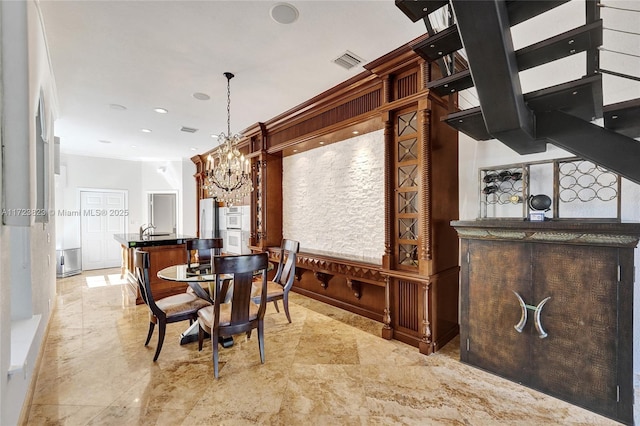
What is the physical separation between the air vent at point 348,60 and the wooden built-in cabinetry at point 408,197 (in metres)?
0.18

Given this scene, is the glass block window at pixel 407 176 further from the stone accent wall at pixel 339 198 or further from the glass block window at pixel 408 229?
the stone accent wall at pixel 339 198

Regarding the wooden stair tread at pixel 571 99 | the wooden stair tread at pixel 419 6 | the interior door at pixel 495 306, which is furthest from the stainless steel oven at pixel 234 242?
the wooden stair tread at pixel 419 6

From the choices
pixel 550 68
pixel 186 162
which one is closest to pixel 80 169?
pixel 186 162

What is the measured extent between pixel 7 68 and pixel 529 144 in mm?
2758

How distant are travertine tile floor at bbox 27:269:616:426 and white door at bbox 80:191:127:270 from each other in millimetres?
4677

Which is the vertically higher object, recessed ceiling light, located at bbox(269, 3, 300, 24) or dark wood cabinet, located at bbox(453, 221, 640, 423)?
recessed ceiling light, located at bbox(269, 3, 300, 24)

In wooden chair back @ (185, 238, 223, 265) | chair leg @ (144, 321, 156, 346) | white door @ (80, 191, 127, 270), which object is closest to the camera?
chair leg @ (144, 321, 156, 346)

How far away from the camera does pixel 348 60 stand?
2.87m

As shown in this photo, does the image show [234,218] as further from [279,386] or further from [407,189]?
[279,386]

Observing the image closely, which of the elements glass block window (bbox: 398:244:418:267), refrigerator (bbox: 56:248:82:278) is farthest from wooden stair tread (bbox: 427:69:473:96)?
refrigerator (bbox: 56:248:82:278)

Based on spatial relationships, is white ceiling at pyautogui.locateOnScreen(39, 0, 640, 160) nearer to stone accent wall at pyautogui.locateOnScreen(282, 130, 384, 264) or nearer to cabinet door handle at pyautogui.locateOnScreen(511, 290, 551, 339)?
stone accent wall at pyautogui.locateOnScreen(282, 130, 384, 264)

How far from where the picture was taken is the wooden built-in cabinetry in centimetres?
275

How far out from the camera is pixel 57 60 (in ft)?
9.33

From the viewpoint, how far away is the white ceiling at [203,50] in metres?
2.17
